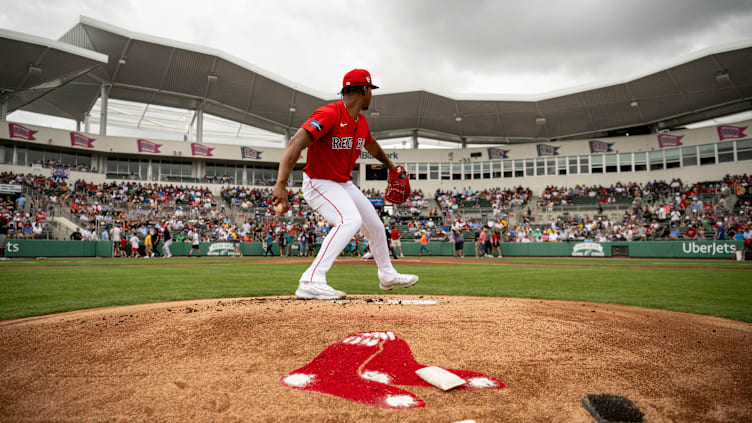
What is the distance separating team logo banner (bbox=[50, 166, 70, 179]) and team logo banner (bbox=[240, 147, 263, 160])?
530 inches

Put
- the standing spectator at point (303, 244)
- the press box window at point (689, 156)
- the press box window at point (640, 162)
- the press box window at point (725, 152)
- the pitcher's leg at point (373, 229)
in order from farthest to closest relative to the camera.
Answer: the press box window at point (640, 162) → the press box window at point (689, 156) → the press box window at point (725, 152) → the standing spectator at point (303, 244) → the pitcher's leg at point (373, 229)

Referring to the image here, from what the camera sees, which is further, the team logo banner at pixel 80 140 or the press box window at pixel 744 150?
the team logo banner at pixel 80 140

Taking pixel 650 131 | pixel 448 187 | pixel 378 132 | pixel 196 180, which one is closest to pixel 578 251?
pixel 448 187

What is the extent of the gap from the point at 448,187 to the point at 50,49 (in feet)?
105

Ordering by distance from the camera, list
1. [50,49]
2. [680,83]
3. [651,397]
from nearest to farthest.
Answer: [651,397]
[50,49]
[680,83]

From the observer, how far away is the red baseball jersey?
12.5 ft

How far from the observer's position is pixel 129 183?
33.9 m

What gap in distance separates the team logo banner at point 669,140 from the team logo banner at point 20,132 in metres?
50.2

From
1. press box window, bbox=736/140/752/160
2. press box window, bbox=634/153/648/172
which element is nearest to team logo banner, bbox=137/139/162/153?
press box window, bbox=634/153/648/172

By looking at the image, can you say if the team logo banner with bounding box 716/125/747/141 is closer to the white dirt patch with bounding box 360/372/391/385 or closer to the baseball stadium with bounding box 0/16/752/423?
the baseball stadium with bounding box 0/16/752/423

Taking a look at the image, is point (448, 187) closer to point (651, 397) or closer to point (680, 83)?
point (680, 83)

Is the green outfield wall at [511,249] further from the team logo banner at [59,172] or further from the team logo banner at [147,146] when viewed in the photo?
the team logo banner at [147,146]

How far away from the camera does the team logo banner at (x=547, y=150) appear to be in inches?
1524

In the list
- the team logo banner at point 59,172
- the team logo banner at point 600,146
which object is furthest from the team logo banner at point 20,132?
the team logo banner at point 600,146
